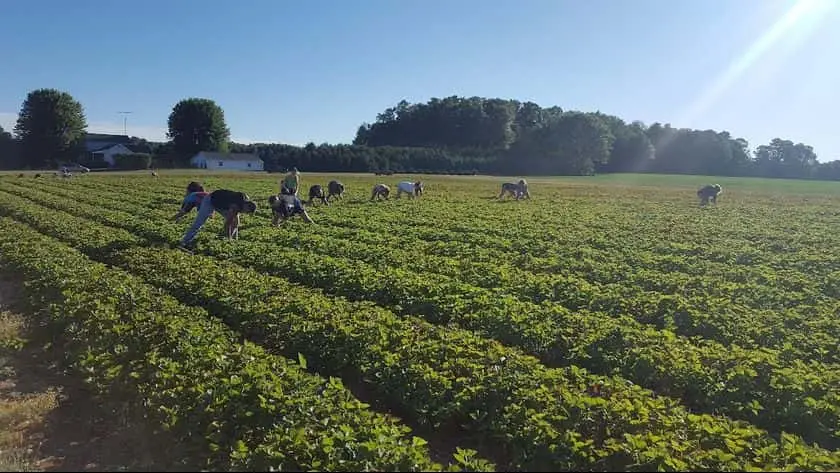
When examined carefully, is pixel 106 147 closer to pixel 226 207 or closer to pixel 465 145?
pixel 465 145

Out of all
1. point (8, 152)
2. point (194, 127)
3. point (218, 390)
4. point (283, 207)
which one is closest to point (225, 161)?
point (194, 127)

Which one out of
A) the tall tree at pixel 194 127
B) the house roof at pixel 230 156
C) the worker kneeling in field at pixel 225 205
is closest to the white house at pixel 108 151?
the tall tree at pixel 194 127

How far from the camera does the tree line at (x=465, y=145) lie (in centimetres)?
9175

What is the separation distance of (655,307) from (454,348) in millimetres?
4542

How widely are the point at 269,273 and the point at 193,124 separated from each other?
97763 mm

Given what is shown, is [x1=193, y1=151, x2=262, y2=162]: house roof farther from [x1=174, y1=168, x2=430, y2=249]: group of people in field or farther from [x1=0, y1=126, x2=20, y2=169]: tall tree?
[x1=174, y1=168, x2=430, y2=249]: group of people in field

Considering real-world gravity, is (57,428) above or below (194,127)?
below

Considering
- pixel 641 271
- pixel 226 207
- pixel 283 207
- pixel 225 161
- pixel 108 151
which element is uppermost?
pixel 108 151

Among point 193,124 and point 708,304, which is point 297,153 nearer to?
point 193,124

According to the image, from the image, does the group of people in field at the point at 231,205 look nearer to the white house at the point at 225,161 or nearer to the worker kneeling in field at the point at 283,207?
the worker kneeling in field at the point at 283,207

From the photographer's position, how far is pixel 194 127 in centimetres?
10212

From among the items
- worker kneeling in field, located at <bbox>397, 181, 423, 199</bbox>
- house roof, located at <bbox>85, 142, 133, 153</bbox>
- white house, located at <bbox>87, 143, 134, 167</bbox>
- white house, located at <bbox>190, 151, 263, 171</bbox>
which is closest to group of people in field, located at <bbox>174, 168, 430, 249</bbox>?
worker kneeling in field, located at <bbox>397, 181, 423, 199</bbox>

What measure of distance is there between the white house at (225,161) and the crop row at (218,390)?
89.2 m

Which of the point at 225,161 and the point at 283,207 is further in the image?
the point at 225,161
